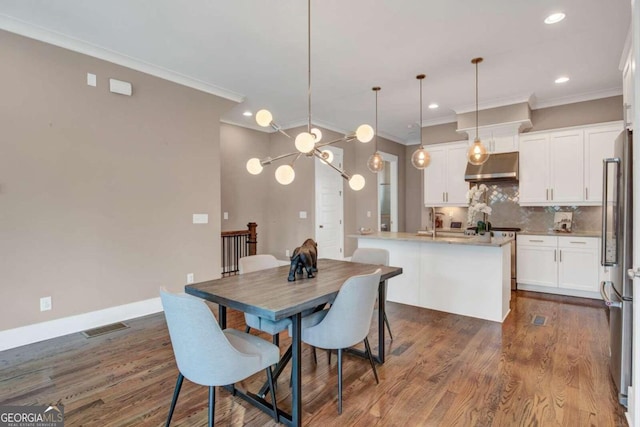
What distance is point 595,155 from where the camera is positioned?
4.59 metres

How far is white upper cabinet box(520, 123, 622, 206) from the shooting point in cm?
456

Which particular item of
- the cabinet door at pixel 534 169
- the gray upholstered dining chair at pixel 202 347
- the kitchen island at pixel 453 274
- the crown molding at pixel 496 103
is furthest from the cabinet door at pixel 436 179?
the gray upholstered dining chair at pixel 202 347

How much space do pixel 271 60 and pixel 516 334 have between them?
12.6ft

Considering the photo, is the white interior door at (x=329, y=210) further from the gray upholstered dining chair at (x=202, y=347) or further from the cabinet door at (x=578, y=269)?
the gray upholstered dining chair at (x=202, y=347)

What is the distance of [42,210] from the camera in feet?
10.1

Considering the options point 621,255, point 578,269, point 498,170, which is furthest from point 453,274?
point 498,170

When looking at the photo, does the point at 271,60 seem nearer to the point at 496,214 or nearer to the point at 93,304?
the point at 93,304

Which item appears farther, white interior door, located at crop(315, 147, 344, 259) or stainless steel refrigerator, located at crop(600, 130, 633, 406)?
white interior door, located at crop(315, 147, 344, 259)

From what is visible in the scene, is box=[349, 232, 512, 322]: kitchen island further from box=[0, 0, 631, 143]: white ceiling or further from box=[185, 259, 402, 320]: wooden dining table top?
box=[0, 0, 631, 143]: white ceiling

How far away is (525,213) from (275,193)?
445 cm

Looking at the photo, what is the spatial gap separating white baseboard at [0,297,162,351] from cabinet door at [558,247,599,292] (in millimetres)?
5335

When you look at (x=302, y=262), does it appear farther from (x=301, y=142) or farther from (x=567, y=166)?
(x=567, y=166)

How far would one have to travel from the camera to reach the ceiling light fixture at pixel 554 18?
2.79 metres

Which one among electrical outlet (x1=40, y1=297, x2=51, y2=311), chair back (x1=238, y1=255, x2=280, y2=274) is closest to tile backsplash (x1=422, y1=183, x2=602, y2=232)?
chair back (x1=238, y1=255, x2=280, y2=274)
